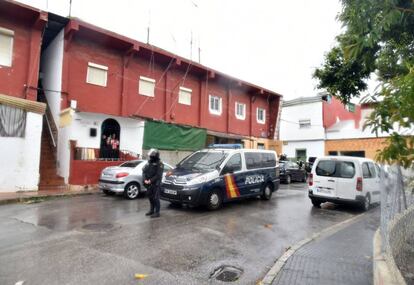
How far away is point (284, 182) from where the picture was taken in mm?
21062

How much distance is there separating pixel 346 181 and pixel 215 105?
13402 millimetres

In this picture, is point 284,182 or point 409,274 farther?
point 284,182

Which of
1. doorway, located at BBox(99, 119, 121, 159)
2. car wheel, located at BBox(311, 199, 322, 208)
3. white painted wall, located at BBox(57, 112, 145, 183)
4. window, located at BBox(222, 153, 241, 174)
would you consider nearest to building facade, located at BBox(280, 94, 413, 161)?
car wheel, located at BBox(311, 199, 322, 208)

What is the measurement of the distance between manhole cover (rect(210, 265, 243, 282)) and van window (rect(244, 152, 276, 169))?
6253mm

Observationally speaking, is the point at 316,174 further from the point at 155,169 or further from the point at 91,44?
the point at 91,44

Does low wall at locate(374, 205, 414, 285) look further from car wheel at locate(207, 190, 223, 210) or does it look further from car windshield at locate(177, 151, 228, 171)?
car windshield at locate(177, 151, 228, 171)

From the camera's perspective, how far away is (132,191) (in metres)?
12.1

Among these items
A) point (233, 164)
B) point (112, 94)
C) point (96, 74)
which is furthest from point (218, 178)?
point (96, 74)

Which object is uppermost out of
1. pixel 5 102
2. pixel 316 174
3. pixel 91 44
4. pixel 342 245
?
pixel 91 44

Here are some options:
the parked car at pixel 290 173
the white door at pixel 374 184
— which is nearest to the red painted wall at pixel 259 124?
the parked car at pixel 290 173

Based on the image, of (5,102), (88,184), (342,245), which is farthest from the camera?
(88,184)

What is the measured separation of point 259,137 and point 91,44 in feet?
50.2

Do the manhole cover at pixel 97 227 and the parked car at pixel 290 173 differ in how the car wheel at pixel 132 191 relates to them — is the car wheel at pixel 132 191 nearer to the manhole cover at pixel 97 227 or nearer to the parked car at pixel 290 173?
the manhole cover at pixel 97 227

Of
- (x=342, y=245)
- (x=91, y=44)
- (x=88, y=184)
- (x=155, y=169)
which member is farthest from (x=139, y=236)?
(x=91, y=44)
